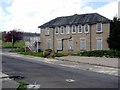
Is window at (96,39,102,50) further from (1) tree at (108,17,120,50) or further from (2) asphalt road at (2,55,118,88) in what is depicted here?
(2) asphalt road at (2,55,118,88)

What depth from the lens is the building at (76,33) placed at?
158 feet

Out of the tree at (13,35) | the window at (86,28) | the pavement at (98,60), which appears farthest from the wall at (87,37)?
the tree at (13,35)

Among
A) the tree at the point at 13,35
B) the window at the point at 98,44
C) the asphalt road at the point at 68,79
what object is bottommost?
the asphalt road at the point at 68,79

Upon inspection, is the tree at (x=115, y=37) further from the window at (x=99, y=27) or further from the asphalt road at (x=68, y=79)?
the asphalt road at (x=68, y=79)

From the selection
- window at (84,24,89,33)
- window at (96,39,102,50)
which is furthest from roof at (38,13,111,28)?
window at (96,39,102,50)

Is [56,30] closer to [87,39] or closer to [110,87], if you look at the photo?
[87,39]

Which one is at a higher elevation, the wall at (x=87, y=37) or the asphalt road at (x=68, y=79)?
the wall at (x=87, y=37)

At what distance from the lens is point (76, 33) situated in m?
52.4

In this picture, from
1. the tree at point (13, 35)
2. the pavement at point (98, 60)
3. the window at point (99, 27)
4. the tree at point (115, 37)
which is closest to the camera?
the pavement at point (98, 60)

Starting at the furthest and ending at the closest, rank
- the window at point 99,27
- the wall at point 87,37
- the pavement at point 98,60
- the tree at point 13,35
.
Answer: the tree at point 13,35 < the window at point 99,27 < the wall at point 87,37 < the pavement at point 98,60

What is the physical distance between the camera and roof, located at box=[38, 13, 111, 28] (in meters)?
49.2

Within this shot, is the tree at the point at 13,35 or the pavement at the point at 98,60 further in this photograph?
the tree at the point at 13,35

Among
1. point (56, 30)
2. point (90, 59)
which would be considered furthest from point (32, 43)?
point (90, 59)

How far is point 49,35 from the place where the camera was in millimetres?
58438
